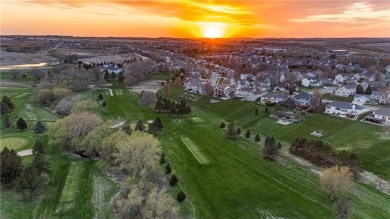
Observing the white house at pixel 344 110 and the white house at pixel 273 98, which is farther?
the white house at pixel 273 98

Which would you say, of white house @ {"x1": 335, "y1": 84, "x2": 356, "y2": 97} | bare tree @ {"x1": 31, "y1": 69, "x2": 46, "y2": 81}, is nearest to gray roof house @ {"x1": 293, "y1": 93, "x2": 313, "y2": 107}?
white house @ {"x1": 335, "y1": 84, "x2": 356, "y2": 97}

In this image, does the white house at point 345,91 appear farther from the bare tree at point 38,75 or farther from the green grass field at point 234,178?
the bare tree at point 38,75

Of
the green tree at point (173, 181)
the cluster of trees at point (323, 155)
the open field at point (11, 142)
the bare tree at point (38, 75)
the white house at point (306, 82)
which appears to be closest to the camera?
the green tree at point (173, 181)

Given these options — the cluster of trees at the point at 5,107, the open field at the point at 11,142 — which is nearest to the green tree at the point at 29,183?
the open field at the point at 11,142

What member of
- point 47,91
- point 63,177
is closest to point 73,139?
point 63,177

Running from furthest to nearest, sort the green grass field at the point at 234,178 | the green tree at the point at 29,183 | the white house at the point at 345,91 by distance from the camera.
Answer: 1. the white house at the point at 345,91
2. the green tree at the point at 29,183
3. the green grass field at the point at 234,178

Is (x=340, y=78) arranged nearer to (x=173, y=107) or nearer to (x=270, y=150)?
(x=173, y=107)

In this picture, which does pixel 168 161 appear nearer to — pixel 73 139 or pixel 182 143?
pixel 182 143
